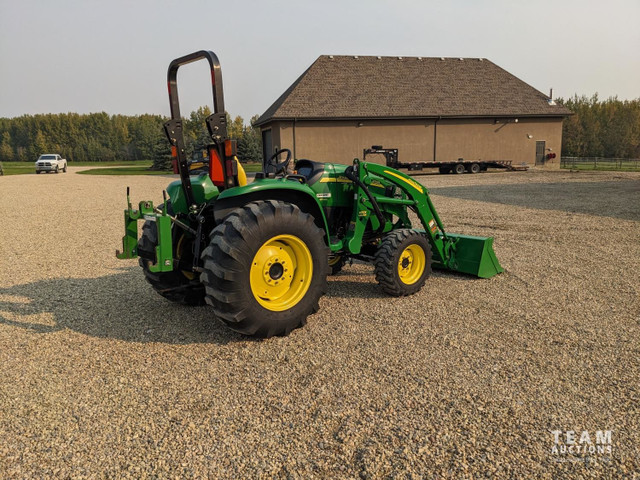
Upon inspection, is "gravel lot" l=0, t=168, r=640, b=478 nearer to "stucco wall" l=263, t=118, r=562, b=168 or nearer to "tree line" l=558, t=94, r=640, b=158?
"stucco wall" l=263, t=118, r=562, b=168

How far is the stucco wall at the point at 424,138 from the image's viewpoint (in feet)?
91.4

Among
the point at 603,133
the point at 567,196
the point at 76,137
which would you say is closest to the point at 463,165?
the point at 567,196

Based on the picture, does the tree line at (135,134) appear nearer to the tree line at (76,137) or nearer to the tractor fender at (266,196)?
the tree line at (76,137)

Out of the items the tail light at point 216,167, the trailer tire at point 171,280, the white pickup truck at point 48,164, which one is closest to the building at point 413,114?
the white pickup truck at point 48,164

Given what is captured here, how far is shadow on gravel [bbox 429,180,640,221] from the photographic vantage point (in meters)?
12.1

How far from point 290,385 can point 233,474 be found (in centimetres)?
94

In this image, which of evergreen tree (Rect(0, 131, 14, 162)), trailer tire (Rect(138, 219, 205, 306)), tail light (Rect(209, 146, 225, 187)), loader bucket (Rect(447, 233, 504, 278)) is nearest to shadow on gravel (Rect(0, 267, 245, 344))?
trailer tire (Rect(138, 219, 205, 306))

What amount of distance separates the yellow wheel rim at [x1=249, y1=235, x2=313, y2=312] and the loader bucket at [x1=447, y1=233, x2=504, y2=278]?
8.54 ft

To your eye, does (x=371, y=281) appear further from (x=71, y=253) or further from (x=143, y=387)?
(x=71, y=253)

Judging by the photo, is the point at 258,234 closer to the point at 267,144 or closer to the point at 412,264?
the point at 412,264

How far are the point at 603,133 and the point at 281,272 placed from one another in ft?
221

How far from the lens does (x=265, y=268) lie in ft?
13.1

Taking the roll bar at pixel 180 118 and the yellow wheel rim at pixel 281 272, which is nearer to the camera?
the roll bar at pixel 180 118

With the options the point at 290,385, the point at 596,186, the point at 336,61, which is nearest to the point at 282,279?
the point at 290,385
